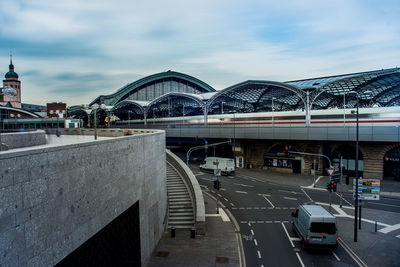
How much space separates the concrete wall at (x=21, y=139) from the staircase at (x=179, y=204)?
1222cm

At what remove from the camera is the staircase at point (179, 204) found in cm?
2102

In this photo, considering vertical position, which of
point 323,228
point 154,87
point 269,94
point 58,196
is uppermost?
point 154,87

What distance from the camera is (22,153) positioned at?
6004 mm

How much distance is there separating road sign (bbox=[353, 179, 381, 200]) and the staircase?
493 inches

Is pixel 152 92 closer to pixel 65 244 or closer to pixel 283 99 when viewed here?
pixel 283 99

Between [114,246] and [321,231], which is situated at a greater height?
[114,246]

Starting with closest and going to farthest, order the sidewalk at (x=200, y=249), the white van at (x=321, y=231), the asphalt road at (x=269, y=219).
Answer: the sidewalk at (x=200, y=249) → the asphalt road at (x=269, y=219) → the white van at (x=321, y=231)

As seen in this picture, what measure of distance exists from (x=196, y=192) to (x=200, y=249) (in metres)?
6.47

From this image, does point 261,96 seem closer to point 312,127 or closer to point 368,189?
point 312,127

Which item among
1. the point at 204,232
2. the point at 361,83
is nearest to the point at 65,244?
the point at 204,232

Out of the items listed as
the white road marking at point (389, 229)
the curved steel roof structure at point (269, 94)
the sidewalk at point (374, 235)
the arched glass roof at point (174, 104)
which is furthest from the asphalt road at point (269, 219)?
the arched glass roof at point (174, 104)

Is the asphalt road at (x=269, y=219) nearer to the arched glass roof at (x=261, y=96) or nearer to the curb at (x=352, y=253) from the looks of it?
the curb at (x=352, y=253)

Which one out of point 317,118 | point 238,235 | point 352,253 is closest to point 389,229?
point 352,253

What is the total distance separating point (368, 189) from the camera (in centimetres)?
2084
